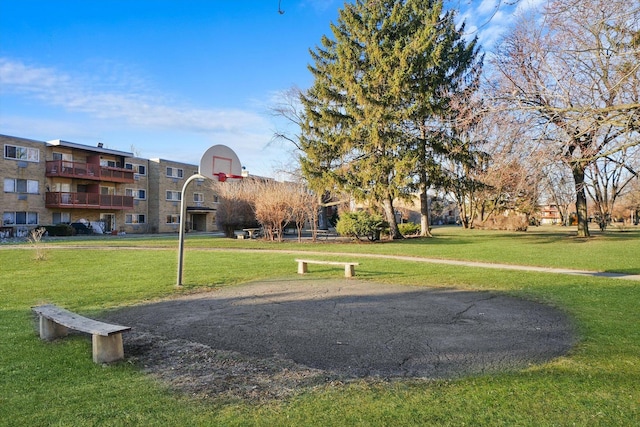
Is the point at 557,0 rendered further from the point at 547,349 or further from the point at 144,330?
the point at 144,330

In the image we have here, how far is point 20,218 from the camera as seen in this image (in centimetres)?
3853

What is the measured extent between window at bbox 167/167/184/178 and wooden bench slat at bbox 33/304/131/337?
49.1 meters

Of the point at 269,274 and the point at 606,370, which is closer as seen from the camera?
the point at 606,370

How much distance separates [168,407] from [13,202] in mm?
42338

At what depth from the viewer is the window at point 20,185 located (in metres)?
37.5

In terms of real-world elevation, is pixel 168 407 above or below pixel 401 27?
below

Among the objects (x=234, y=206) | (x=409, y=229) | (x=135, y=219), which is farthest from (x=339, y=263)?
(x=135, y=219)

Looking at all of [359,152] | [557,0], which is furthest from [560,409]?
[359,152]

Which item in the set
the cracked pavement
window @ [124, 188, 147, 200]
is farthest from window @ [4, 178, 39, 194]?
the cracked pavement

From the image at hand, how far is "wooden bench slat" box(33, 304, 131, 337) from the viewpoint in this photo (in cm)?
496

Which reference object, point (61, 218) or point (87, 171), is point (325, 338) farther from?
point (61, 218)

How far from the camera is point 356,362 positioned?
5055 millimetres

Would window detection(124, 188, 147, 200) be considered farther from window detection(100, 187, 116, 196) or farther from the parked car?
the parked car

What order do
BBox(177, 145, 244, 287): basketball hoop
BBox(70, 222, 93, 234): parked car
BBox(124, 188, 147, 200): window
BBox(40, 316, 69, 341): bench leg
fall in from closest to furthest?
BBox(40, 316, 69, 341): bench leg, BBox(177, 145, 244, 287): basketball hoop, BBox(70, 222, 93, 234): parked car, BBox(124, 188, 147, 200): window
